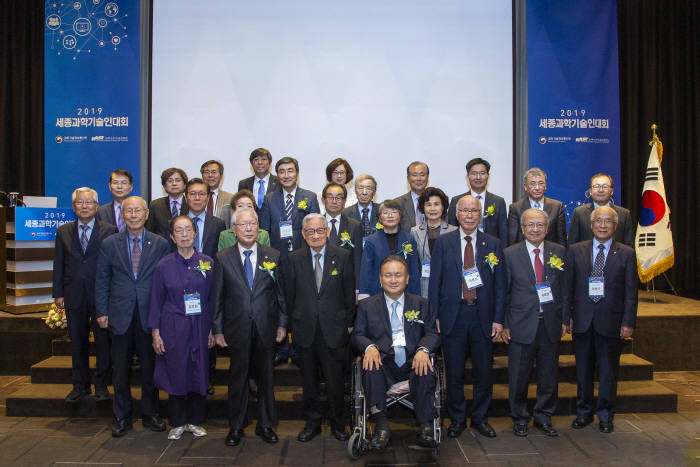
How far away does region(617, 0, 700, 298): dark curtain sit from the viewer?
6.81 metres

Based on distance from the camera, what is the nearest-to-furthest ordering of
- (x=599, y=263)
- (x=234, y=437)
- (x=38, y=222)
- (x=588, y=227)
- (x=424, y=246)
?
(x=234, y=437) < (x=599, y=263) < (x=424, y=246) < (x=588, y=227) < (x=38, y=222)

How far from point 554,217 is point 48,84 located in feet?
19.2

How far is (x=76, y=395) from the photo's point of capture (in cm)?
408

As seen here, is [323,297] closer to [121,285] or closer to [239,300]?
[239,300]

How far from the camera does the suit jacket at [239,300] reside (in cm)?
352

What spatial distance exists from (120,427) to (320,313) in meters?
1.65

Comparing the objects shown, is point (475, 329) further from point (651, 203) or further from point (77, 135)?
A: point (77, 135)

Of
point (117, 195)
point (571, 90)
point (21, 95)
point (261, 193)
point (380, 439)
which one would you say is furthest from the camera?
point (21, 95)

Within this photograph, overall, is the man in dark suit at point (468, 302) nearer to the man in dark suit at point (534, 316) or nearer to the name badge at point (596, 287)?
the man in dark suit at point (534, 316)

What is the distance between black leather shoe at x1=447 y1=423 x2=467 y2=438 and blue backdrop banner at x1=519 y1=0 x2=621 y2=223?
343 centimetres

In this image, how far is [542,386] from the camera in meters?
3.78

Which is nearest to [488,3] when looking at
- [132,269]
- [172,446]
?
[132,269]

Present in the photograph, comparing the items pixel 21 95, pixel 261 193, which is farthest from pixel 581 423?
pixel 21 95

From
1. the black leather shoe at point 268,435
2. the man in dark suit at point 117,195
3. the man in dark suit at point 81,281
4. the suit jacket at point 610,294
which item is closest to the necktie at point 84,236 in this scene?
the man in dark suit at point 81,281
